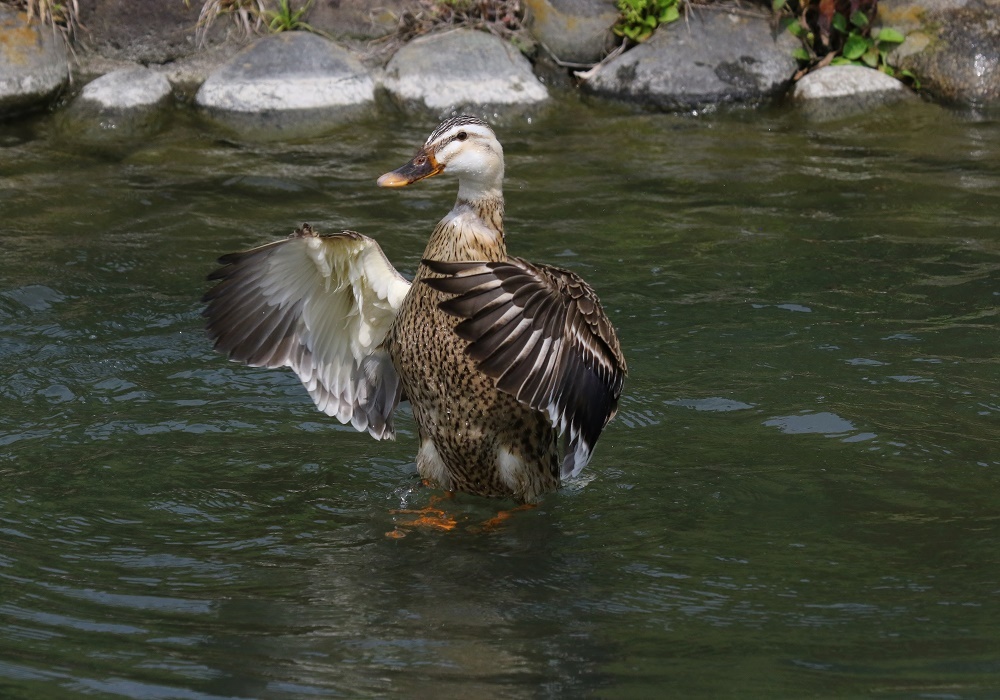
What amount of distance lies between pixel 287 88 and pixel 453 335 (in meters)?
5.97

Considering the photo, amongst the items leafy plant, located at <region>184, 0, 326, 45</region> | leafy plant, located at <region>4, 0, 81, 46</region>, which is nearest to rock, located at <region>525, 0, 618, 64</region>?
leafy plant, located at <region>184, 0, 326, 45</region>

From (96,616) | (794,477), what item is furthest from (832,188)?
(96,616)

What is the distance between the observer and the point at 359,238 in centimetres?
502

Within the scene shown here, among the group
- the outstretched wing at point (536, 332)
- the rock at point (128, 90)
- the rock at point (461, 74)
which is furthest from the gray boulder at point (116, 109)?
A: the outstretched wing at point (536, 332)

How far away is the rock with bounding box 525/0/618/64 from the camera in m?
11.1

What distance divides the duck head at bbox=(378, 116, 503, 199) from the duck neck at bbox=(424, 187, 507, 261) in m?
0.09

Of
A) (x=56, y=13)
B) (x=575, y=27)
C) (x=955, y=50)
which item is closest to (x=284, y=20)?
(x=56, y=13)

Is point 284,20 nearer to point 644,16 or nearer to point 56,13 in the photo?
point 56,13

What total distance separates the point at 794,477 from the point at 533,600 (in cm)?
149

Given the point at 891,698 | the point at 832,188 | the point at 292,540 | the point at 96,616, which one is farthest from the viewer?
the point at 832,188

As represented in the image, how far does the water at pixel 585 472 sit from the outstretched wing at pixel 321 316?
32 centimetres

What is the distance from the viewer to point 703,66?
1076 centimetres

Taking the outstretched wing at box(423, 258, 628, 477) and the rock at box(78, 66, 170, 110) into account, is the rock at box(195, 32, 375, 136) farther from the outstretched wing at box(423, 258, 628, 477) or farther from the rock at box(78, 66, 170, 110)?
the outstretched wing at box(423, 258, 628, 477)

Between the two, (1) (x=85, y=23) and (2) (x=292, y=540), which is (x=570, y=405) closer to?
(2) (x=292, y=540)
